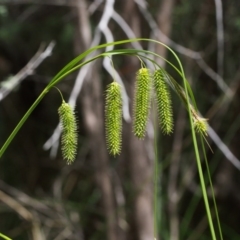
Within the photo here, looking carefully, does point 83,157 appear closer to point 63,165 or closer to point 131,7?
point 63,165

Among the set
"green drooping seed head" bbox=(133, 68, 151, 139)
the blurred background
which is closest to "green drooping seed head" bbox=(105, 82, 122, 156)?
"green drooping seed head" bbox=(133, 68, 151, 139)

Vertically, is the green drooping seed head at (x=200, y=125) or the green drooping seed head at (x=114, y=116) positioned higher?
the green drooping seed head at (x=200, y=125)

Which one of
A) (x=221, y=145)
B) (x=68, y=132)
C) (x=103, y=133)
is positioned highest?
(x=221, y=145)


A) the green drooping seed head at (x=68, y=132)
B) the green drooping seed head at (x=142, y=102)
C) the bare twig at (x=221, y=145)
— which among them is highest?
the bare twig at (x=221, y=145)

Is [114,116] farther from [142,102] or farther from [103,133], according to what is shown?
[103,133]

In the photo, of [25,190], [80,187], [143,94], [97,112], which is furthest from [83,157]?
[143,94]

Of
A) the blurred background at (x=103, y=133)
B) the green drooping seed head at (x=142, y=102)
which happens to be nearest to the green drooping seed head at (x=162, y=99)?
the green drooping seed head at (x=142, y=102)

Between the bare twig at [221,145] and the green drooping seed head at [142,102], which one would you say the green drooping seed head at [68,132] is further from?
the bare twig at [221,145]

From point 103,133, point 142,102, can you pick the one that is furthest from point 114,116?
point 103,133
